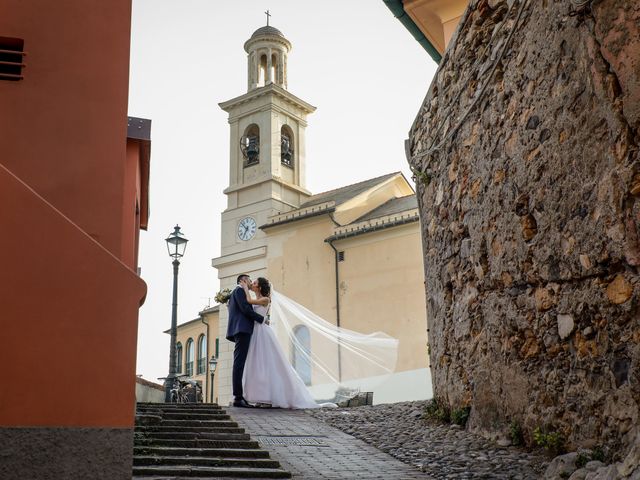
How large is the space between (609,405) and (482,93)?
146 inches

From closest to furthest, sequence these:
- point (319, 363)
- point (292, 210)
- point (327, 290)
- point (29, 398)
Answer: point (29, 398)
point (319, 363)
point (327, 290)
point (292, 210)

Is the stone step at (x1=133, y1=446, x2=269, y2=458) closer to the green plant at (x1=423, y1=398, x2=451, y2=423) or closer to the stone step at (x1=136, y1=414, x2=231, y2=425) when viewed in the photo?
the stone step at (x1=136, y1=414, x2=231, y2=425)

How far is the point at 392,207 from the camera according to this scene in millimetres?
34719

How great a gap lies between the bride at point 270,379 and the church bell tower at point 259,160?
2305cm

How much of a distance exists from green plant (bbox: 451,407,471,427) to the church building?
12237 mm

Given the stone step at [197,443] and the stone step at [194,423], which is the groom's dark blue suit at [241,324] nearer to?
the stone step at [194,423]

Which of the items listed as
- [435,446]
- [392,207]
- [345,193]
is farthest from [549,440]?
[345,193]

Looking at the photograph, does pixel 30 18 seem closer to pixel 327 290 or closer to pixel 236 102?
pixel 327 290

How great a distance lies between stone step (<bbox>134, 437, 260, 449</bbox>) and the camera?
7.36m

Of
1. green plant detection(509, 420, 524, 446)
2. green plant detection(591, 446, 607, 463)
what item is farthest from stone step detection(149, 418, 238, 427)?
green plant detection(591, 446, 607, 463)

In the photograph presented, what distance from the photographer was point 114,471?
5.34 m

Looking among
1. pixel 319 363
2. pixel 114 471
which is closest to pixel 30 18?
pixel 114 471

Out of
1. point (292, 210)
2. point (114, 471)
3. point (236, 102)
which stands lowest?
point (114, 471)

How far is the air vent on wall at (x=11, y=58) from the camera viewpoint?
652cm
